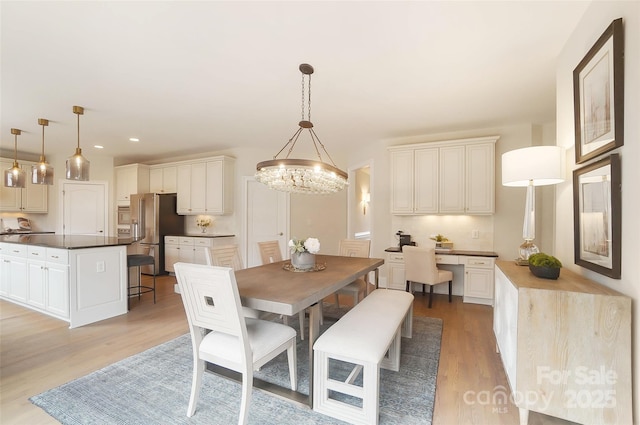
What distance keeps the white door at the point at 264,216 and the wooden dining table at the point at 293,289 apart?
2.81 metres

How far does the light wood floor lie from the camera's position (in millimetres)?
1815

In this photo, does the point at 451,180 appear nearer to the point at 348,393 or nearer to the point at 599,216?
the point at 599,216

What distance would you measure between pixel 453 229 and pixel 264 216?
3.50 metres

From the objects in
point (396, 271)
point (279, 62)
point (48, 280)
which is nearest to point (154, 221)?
point (48, 280)

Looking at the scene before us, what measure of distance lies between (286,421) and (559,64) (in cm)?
340

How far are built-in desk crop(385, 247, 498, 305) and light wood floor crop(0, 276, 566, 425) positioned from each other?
181 millimetres

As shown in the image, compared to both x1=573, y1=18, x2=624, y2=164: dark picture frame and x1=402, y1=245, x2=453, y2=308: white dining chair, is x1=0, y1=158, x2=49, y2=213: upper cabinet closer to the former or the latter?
x1=402, y1=245, x2=453, y2=308: white dining chair

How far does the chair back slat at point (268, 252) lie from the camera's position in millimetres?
3383

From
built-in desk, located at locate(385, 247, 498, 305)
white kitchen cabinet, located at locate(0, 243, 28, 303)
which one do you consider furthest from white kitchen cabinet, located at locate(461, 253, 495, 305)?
white kitchen cabinet, located at locate(0, 243, 28, 303)

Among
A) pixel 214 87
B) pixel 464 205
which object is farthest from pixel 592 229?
pixel 214 87

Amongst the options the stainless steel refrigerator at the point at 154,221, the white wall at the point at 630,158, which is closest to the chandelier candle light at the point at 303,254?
the white wall at the point at 630,158

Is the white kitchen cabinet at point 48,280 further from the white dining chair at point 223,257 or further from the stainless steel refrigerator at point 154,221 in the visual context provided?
the stainless steel refrigerator at point 154,221

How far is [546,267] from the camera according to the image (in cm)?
171

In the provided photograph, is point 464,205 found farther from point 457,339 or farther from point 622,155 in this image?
point 622,155
